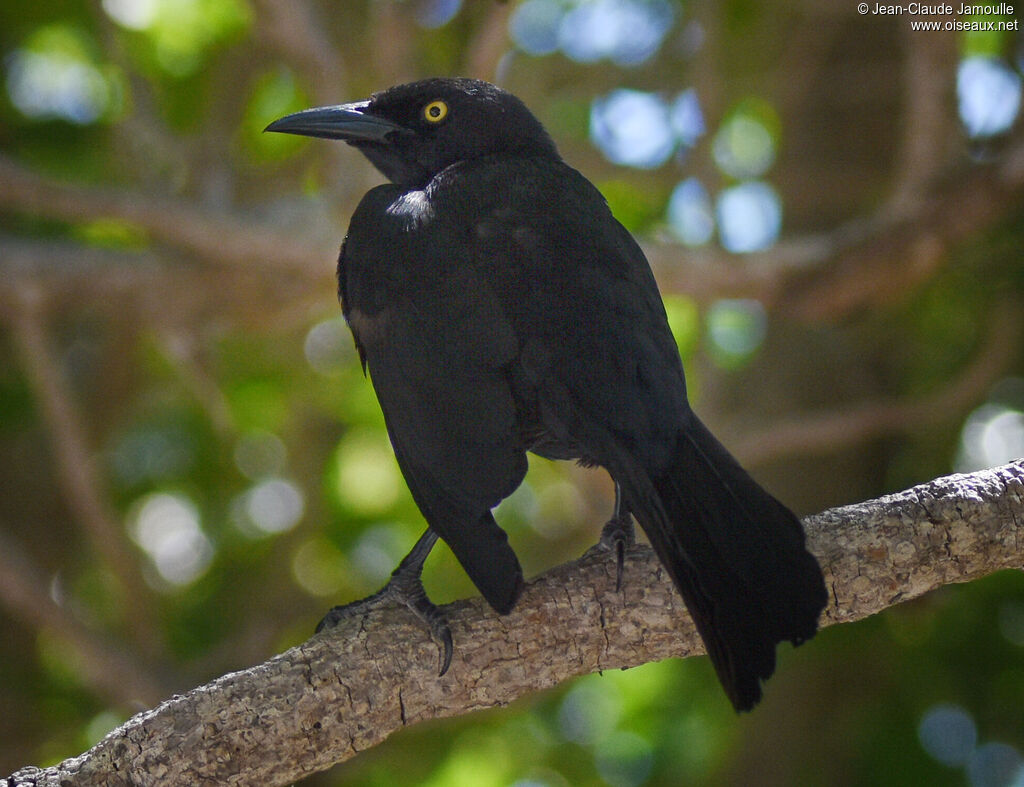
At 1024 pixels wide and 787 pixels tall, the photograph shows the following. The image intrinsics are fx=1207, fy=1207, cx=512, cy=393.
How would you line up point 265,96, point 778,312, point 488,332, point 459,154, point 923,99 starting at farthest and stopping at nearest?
point 265,96 → point 778,312 → point 923,99 → point 459,154 → point 488,332

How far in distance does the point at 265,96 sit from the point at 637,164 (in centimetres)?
282

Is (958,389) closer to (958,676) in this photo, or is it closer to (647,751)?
(958,676)

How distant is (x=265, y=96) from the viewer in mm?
7965

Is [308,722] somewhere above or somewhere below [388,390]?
below

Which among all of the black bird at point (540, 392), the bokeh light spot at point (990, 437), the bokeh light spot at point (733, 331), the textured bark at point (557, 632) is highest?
the black bird at point (540, 392)

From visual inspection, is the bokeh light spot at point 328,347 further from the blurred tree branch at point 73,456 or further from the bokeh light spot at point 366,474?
the blurred tree branch at point 73,456

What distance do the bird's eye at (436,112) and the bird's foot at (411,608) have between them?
4.67 ft

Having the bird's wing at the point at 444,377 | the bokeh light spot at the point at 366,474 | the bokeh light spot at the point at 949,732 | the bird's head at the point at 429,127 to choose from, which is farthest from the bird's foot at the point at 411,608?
the bokeh light spot at the point at 366,474

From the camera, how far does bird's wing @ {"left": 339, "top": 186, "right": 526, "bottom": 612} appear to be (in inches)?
108

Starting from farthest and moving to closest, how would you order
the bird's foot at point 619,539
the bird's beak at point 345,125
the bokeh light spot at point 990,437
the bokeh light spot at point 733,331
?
→ the bokeh light spot at point 733,331, the bokeh light spot at point 990,437, the bird's beak at point 345,125, the bird's foot at point 619,539

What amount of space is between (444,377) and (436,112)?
43.1 inches

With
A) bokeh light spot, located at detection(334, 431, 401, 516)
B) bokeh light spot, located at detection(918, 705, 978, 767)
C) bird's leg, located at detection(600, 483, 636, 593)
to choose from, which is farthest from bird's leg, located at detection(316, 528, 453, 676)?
bokeh light spot, located at detection(334, 431, 401, 516)

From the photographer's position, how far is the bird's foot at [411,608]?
2555 mm

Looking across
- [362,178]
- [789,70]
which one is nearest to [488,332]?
[362,178]
